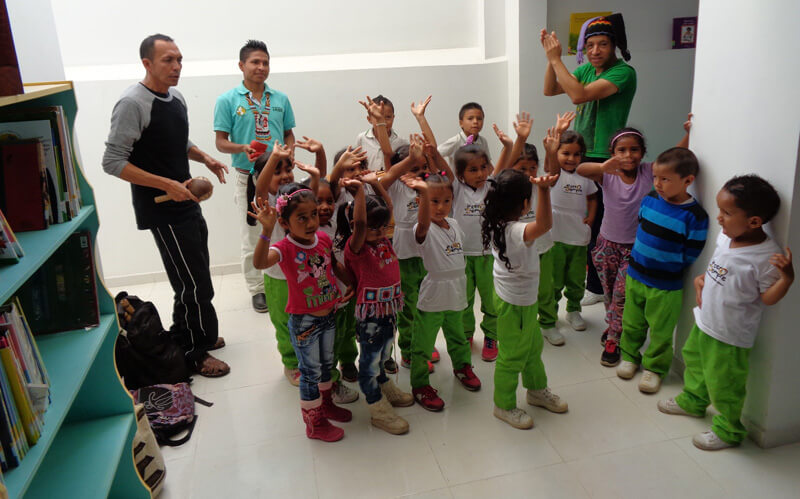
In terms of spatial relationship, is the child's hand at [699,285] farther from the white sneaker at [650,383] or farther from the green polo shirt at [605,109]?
the green polo shirt at [605,109]

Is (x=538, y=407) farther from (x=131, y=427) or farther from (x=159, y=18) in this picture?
(x=159, y=18)

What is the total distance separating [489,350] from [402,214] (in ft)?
3.03

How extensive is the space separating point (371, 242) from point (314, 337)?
0.47 metres

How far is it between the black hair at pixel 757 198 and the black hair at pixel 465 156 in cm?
113

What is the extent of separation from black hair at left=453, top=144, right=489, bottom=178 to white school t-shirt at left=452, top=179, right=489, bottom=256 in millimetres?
85

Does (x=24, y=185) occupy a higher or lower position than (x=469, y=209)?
higher

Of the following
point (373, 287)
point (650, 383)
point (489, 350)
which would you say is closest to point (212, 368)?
point (373, 287)

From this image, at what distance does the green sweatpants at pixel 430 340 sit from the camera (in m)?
2.71

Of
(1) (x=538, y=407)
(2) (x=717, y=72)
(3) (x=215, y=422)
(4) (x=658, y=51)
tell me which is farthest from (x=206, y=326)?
(4) (x=658, y=51)

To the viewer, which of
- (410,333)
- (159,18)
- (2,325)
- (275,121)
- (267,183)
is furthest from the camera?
(159,18)

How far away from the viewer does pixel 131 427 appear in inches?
84.4

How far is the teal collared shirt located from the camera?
383cm

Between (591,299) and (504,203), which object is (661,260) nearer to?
(504,203)

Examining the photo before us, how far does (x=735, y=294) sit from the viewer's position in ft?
7.36
